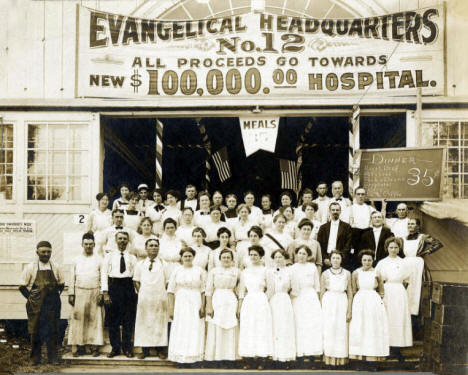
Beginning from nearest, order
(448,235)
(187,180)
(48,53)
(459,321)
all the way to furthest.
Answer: (459,321)
(448,235)
(48,53)
(187,180)

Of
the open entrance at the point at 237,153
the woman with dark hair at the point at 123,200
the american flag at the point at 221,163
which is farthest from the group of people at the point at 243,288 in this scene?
the open entrance at the point at 237,153

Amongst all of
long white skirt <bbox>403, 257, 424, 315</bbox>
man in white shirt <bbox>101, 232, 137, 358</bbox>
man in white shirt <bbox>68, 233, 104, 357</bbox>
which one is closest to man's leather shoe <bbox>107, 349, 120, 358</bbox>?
man in white shirt <bbox>101, 232, 137, 358</bbox>

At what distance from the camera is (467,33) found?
889cm

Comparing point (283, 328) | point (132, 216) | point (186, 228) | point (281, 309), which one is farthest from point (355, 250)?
point (132, 216)

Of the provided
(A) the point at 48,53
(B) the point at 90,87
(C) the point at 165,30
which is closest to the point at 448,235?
(C) the point at 165,30

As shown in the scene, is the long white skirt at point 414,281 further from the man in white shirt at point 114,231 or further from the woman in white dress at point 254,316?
the man in white shirt at point 114,231

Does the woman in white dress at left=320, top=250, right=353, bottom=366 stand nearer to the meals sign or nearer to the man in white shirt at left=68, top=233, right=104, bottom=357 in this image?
the man in white shirt at left=68, top=233, right=104, bottom=357

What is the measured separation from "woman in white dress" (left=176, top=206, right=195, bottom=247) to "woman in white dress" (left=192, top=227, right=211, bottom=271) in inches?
9.4

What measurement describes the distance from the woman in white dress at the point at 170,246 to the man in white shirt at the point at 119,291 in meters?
0.41

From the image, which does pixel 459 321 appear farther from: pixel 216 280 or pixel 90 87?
pixel 90 87

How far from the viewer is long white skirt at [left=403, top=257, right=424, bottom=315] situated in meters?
7.41

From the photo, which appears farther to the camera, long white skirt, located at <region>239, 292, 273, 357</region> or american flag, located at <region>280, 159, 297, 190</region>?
american flag, located at <region>280, 159, 297, 190</region>

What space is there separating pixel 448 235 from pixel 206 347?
408 centimetres

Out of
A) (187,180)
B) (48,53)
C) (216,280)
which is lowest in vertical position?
(216,280)
